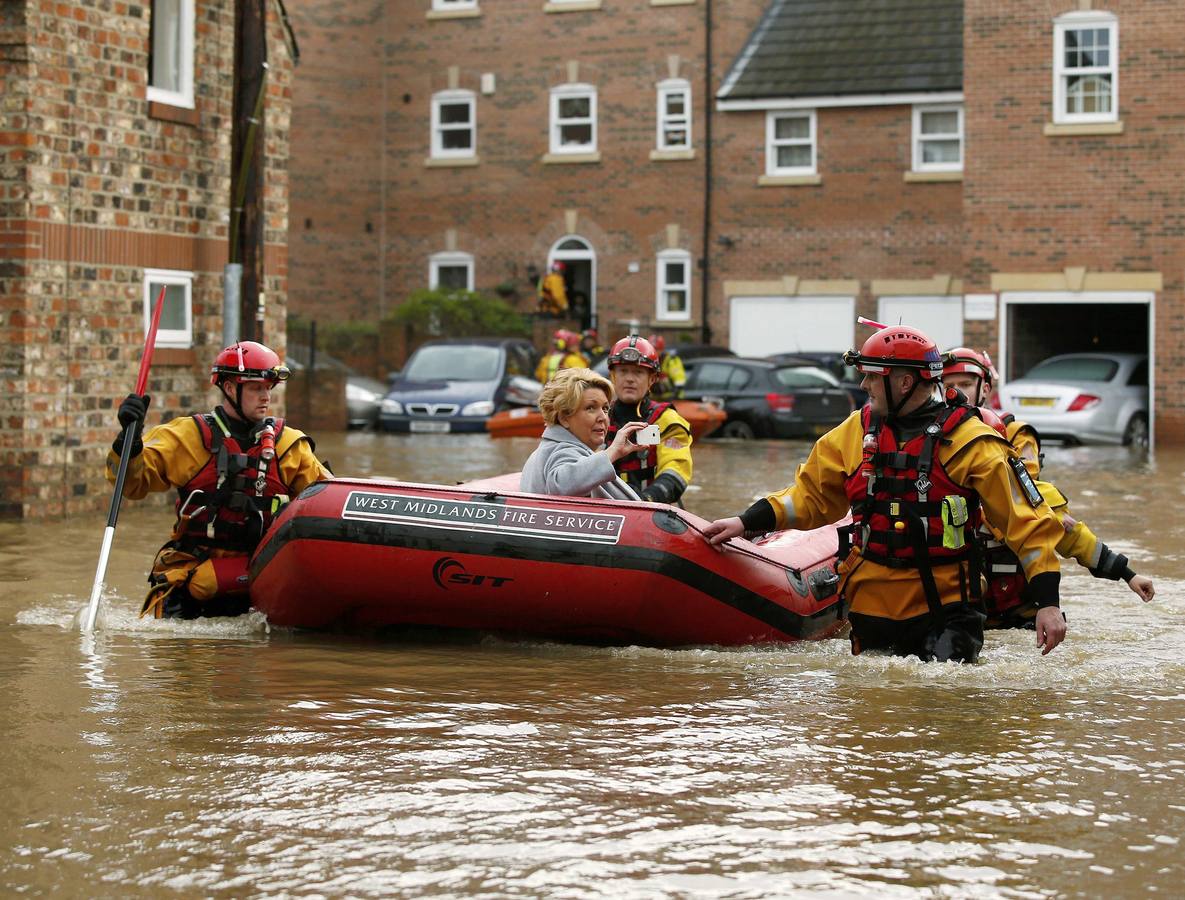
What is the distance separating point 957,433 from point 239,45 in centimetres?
1111

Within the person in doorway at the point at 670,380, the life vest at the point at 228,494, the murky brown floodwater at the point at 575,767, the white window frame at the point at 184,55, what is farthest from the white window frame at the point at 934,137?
the life vest at the point at 228,494

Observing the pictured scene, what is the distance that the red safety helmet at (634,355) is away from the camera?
10039mm

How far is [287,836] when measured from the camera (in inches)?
223

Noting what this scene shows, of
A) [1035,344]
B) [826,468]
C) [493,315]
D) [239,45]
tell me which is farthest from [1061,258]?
[826,468]

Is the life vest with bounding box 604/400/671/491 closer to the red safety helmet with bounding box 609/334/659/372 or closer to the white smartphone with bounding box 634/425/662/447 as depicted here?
the red safety helmet with bounding box 609/334/659/372

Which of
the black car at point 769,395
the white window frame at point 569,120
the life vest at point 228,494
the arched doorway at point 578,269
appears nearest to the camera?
the life vest at point 228,494

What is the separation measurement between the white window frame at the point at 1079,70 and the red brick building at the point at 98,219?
13.7 m

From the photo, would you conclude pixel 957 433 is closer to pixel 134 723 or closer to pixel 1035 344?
pixel 134 723

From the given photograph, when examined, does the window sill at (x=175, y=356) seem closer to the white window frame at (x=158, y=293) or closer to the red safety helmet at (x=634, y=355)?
the white window frame at (x=158, y=293)

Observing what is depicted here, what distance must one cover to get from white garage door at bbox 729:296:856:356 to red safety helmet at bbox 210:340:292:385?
2528 cm

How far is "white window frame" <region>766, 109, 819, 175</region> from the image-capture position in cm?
3431

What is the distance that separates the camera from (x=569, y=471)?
8.75 meters

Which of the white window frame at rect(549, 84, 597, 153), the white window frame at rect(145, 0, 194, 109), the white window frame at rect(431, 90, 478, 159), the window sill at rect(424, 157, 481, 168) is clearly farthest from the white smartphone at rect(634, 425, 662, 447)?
the white window frame at rect(431, 90, 478, 159)

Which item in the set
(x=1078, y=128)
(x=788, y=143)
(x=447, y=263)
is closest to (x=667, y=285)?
(x=788, y=143)
